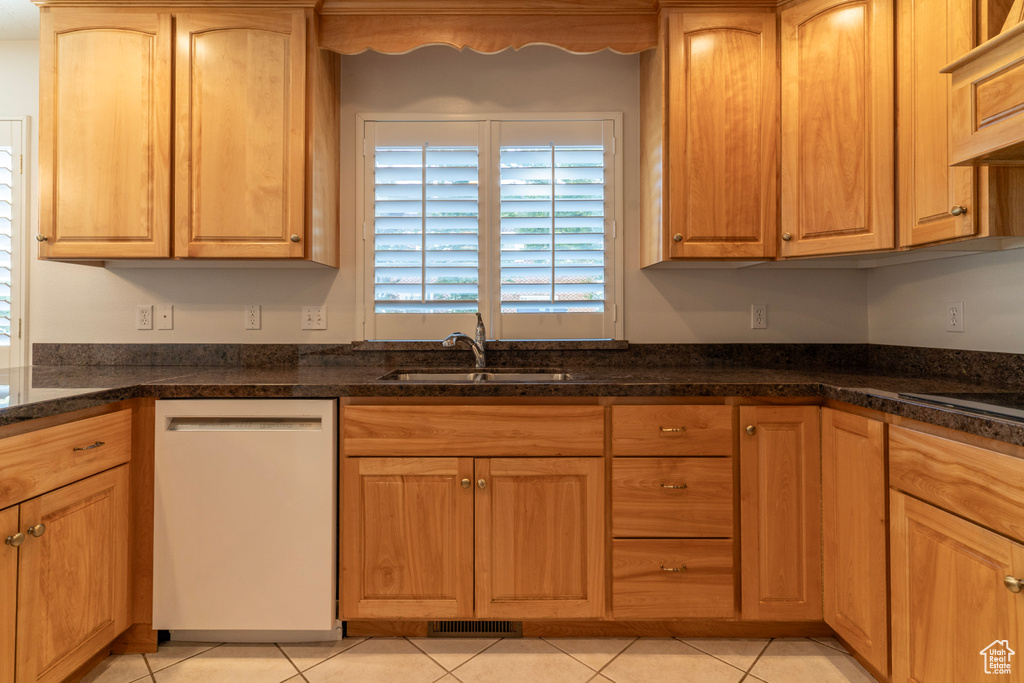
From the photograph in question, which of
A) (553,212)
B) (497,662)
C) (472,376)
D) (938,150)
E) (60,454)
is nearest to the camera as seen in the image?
(60,454)

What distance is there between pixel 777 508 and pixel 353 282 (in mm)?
1837

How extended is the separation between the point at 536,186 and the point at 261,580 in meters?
1.79

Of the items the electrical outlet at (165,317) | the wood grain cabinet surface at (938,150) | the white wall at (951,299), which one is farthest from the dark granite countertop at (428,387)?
the wood grain cabinet surface at (938,150)

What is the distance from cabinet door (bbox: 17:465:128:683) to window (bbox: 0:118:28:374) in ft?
3.88

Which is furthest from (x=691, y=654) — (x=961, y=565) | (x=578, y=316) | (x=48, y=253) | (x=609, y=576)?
(x=48, y=253)

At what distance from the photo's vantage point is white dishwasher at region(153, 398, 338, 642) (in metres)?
1.73

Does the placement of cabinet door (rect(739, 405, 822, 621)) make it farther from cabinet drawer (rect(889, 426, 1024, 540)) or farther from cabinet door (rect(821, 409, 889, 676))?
cabinet drawer (rect(889, 426, 1024, 540))

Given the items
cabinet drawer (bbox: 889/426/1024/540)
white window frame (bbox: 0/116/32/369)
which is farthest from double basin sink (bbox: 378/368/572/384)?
white window frame (bbox: 0/116/32/369)

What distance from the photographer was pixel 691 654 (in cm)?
176

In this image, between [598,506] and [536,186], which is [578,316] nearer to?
[536,186]

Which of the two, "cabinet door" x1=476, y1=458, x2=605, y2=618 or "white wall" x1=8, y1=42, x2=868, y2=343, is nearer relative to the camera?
"cabinet door" x1=476, y1=458, x2=605, y2=618

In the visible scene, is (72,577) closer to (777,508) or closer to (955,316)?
(777,508)

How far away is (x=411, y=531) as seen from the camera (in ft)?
5.75

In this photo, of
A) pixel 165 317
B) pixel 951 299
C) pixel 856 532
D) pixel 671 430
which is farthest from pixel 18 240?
pixel 951 299
